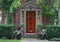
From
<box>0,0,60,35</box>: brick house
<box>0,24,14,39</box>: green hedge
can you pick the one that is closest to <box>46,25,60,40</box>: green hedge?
<box>0,24,14,39</box>: green hedge

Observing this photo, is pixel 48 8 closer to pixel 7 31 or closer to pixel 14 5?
pixel 14 5

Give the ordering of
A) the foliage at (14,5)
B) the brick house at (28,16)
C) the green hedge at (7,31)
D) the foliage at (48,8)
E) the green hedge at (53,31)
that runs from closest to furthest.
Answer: the green hedge at (7,31)
the green hedge at (53,31)
the foliage at (14,5)
the foliage at (48,8)
the brick house at (28,16)

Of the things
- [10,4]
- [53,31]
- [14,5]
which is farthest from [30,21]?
[53,31]

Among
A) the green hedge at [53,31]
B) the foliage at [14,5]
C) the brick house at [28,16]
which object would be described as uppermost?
the foliage at [14,5]

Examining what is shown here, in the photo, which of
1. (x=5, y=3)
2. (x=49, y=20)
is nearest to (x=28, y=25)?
(x=49, y=20)

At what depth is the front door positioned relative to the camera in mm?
25516

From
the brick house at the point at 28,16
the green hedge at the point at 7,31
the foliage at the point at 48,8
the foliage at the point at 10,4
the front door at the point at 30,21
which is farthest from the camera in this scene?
the front door at the point at 30,21

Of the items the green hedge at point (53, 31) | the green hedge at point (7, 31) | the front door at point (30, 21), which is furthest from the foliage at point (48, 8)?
the green hedge at point (7, 31)

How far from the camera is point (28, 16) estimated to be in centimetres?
2562

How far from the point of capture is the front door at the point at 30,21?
25.5 meters

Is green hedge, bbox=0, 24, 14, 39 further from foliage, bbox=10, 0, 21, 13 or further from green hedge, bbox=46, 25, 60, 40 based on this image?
green hedge, bbox=46, 25, 60, 40

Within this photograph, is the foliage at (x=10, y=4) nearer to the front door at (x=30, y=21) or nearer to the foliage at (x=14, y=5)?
the foliage at (x=14, y=5)

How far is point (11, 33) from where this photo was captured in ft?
70.0

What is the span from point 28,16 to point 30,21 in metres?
0.63
